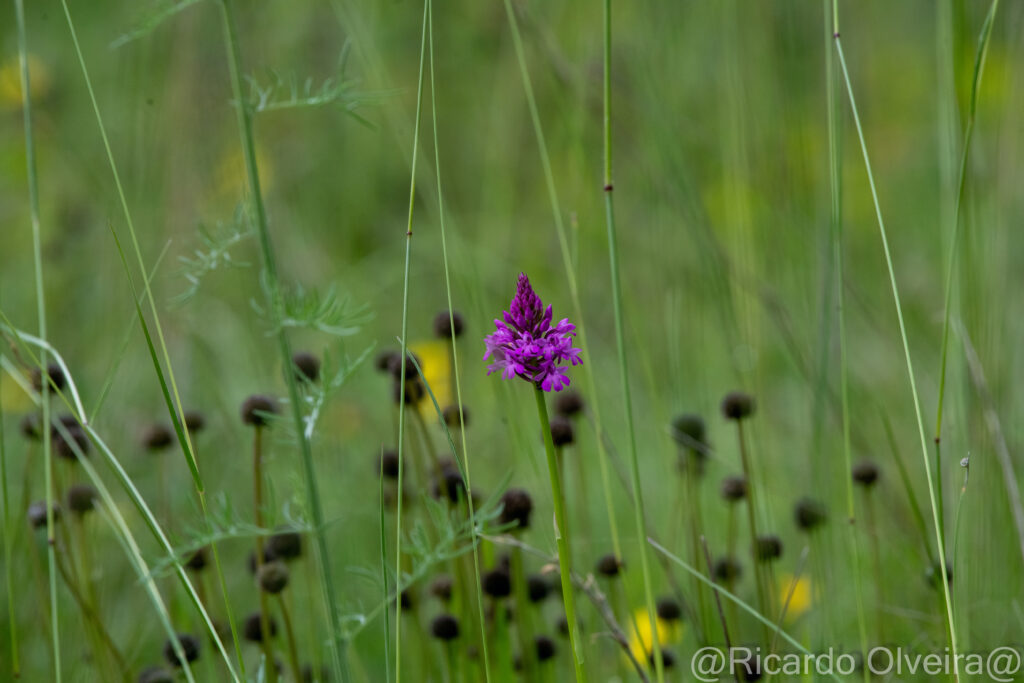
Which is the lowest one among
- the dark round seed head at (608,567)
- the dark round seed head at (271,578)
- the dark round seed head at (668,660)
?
the dark round seed head at (668,660)

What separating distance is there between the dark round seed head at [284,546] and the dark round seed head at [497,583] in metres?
0.21

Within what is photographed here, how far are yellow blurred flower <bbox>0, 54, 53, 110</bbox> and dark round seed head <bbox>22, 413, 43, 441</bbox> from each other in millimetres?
1234

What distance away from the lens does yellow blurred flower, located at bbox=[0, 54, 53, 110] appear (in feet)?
6.72

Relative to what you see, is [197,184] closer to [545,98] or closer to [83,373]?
[83,373]

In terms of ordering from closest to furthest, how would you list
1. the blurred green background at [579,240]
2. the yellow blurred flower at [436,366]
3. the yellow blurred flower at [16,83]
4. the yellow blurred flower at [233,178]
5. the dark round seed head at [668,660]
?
the dark round seed head at [668,660]
the blurred green background at [579,240]
the yellow blurred flower at [436,366]
the yellow blurred flower at [16,83]
the yellow blurred flower at [233,178]

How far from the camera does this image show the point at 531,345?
569 mm

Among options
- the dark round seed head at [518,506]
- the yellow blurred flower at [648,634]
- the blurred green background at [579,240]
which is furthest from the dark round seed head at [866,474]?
the dark round seed head at [518,506]

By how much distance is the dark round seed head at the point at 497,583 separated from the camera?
36.4 inches

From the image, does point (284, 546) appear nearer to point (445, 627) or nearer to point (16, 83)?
point (445, 627)

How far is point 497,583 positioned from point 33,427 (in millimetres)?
526

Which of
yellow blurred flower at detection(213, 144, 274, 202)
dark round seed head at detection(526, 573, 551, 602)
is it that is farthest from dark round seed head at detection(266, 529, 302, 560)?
yellow blurred flower at detection(213, 144, 274, 202)

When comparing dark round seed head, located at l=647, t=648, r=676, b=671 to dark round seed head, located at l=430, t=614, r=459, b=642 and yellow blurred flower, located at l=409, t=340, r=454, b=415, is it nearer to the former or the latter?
dark round seed head, located at l=430, t=614, r=459, b=642

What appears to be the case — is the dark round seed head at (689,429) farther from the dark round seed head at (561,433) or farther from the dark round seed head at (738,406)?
the dark round seed head at (561,433)

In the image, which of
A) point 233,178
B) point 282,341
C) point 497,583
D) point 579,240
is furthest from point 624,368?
point 233,178
